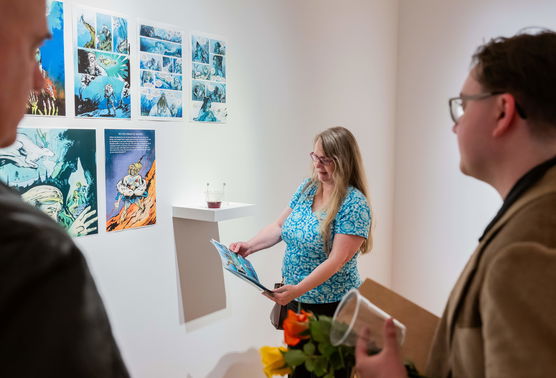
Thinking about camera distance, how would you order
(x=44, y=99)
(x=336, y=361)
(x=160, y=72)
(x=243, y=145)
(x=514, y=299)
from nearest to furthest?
(x=514, y=299) < (x=336, y=361) < (x=44, y=99) < (x=160, y=72) < (x=243, y=145)

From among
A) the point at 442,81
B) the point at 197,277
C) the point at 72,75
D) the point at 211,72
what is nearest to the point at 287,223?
the point at 197,277

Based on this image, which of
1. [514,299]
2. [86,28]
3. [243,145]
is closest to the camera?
[514,299]

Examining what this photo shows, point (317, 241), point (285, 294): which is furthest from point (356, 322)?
point (317, 241)

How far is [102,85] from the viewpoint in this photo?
7.63 ft

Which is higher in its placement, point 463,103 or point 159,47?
point 159,47

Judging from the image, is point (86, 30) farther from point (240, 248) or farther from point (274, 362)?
point (274, 362)

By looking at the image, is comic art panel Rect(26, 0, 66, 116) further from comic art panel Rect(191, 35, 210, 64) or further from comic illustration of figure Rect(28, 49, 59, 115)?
comic art panel Rect(191, 35, 210, 64)

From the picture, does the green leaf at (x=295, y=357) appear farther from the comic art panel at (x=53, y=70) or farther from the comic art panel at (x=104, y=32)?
the comic art panel at (x=104, y=32)

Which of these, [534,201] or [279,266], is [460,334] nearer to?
[534,201]

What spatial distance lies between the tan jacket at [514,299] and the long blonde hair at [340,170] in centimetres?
154

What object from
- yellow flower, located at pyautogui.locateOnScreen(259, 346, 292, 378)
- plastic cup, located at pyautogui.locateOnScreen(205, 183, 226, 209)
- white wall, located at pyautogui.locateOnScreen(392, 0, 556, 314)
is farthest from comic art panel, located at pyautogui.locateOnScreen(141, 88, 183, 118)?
white wall, located at pyautogui.locateOnScreen(392, 0, 556, 314)

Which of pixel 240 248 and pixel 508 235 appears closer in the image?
pixel 508 235

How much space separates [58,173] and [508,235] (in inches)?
70.0

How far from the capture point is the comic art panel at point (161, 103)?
2.52 meters
